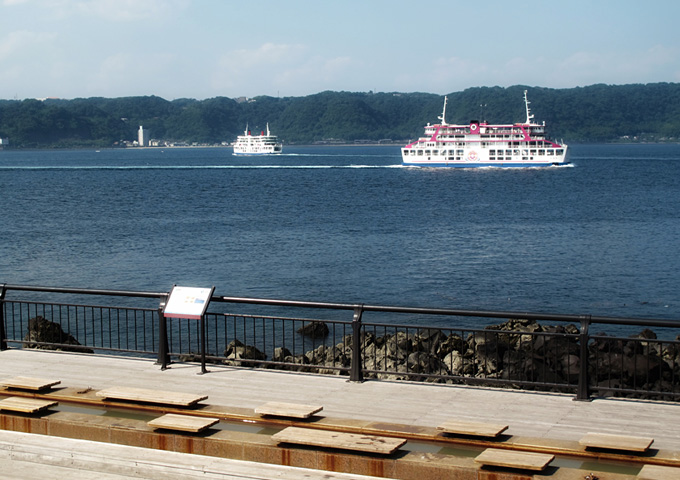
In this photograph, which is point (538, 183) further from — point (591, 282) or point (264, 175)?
point (591, 282)

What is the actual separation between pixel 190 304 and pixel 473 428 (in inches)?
175

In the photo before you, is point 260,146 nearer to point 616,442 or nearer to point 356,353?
point 356,353

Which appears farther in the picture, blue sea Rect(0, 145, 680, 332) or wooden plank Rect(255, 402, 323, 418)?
blue sea Rect(0, 145, 680, 332)

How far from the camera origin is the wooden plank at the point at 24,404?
352 inches

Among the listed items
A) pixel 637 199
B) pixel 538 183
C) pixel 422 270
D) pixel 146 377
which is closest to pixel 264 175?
pixel 538 183

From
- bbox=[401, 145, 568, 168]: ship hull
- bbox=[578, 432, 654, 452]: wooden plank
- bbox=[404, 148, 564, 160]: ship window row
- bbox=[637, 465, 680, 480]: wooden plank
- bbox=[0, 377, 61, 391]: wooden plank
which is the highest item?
bbox=[404, 148, 564, 160]: ship window row

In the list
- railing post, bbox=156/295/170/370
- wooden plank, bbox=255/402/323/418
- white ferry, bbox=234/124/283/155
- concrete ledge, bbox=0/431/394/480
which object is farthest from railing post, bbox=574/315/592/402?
white ferry, bbox=234/124/283/155

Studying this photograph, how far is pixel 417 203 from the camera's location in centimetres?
7781

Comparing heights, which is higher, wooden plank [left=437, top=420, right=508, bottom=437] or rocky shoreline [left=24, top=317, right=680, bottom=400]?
wooden plank [left=437, top=420, right=508, bottom=437]

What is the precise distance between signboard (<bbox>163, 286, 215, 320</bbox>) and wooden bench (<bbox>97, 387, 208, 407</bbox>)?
1.32m

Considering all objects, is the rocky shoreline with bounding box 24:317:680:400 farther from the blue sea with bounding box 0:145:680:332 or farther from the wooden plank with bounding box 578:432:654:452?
the blue sea with bounding box 0:145:680:332

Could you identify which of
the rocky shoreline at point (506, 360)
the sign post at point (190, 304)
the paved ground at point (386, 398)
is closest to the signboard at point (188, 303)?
the sign post at point (190, 304)

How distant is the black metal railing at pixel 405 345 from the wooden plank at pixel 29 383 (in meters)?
1.44

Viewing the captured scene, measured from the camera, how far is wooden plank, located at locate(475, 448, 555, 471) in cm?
708
